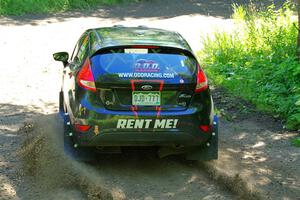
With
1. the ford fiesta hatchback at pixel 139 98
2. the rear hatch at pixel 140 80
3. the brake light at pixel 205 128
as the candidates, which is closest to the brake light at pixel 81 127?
the ford fiesta hatchback at pixel 139 98

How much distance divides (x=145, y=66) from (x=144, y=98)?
39 cm

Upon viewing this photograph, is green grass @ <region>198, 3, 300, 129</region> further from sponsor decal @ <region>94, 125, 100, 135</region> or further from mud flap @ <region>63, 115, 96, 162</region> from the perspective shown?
sponsor decal @ <region>94, 125, 100, 135</region>

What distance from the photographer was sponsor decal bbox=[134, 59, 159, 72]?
6695 millimetres

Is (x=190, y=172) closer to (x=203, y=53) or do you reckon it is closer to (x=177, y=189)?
(x=177, y=189)

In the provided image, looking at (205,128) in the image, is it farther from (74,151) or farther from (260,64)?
(260,64)

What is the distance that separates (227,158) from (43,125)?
3090 millimetres

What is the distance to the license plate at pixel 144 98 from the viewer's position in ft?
21.8

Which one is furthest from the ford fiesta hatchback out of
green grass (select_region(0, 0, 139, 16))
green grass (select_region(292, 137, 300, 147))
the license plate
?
green grass (select_region(0, 0, 139, 16))

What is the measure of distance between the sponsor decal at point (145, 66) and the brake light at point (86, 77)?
0.53m

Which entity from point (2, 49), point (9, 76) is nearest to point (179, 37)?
point (9, 76)

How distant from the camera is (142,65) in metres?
6.74

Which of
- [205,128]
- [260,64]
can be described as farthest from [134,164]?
[260,64]

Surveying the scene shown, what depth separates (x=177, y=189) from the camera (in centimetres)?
671

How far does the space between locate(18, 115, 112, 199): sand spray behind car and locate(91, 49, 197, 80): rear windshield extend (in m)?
1.27
